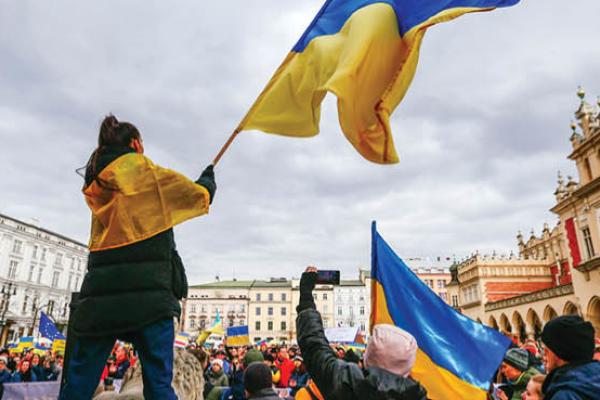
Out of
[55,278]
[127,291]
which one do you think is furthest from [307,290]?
[55,278]

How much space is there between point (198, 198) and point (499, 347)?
315 cm

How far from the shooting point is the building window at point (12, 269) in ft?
202

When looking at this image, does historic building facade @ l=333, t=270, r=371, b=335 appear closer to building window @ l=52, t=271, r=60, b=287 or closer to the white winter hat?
building window @ l=52, t=271, r=60, b=287

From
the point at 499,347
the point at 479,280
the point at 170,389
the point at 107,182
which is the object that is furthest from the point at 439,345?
the point at 479,280

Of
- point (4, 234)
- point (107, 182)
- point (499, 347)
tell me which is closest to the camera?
point (107, 182)

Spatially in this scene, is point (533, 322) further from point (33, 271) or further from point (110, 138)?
point (33, 271)

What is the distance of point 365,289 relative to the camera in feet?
328

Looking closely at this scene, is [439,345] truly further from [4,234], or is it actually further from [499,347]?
[4,234]

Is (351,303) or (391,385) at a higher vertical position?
→ (351,303)

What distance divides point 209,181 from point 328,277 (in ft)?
3.38

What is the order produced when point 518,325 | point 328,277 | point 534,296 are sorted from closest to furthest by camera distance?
point 328,277 < point 534,296 < point 518,325

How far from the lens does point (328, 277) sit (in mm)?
2633

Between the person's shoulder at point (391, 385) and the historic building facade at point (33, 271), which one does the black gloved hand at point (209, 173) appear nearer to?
the person's shoulder at point (391, 385)

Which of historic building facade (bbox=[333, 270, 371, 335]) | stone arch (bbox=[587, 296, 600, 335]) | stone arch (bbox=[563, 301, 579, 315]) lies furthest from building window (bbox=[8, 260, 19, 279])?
stone arch (bbox=[587, 296, 600, 335])
